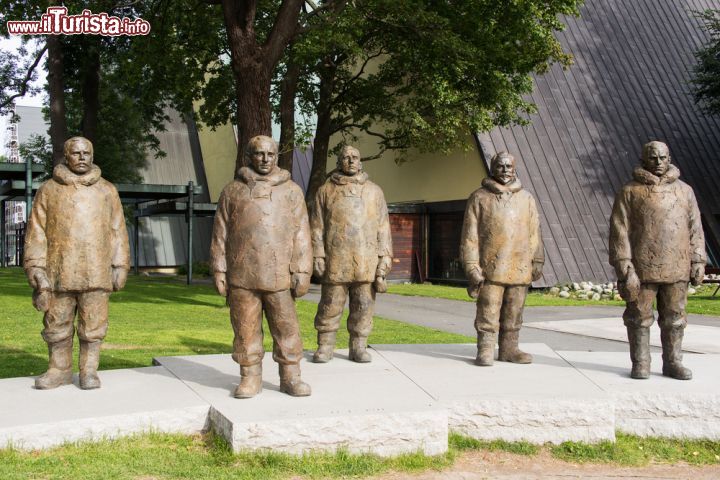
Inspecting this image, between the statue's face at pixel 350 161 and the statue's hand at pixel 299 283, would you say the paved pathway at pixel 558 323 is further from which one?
the statue's hand at pixel 299 283

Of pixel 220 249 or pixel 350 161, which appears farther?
pixel 350 161

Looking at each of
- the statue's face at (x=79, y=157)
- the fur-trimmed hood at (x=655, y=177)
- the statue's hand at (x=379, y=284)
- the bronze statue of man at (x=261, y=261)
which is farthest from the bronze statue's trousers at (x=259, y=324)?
the fur-trimmed hood at (x=655, y=177)

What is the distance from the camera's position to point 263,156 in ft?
18.4

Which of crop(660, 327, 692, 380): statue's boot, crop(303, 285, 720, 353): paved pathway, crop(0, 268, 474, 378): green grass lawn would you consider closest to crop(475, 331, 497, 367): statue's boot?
crop(660, 327, 692, 380): statue's boot

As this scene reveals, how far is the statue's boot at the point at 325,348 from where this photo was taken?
23.1ft

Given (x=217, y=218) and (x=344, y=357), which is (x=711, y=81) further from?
(x=217, y=218)

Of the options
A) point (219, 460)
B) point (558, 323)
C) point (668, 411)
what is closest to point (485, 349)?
point (668, 411)

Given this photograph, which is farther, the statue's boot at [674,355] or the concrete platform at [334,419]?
the statue's boot at [674,355]

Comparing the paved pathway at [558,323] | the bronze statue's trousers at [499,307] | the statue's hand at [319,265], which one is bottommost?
the paved pathway at [558,323]

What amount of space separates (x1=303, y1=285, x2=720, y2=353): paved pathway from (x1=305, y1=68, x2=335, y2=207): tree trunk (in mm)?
3456

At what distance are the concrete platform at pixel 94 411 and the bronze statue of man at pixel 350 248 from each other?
1614mm

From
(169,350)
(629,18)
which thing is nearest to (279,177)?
(169,350)

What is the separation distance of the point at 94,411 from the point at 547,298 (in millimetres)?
13797

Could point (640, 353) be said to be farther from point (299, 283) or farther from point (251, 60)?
point (251, 60)
